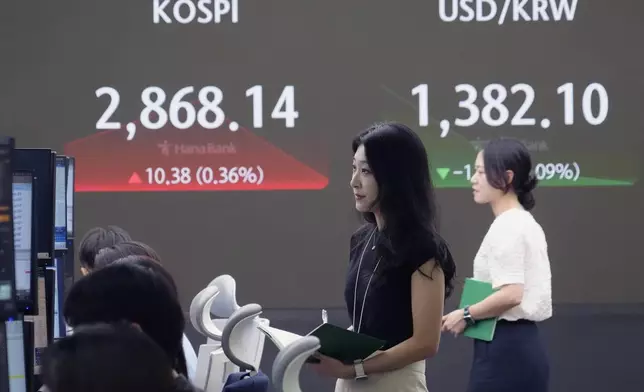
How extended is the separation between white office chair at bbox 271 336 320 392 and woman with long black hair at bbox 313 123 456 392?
0.36 meters

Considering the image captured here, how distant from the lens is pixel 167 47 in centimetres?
522

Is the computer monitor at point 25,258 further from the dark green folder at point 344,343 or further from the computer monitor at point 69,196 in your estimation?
the computer monitor at point 69,196

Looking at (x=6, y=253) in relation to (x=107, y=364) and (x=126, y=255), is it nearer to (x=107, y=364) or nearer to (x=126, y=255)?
(x=107, y=364)

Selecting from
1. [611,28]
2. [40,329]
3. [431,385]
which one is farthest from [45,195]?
[611,28]

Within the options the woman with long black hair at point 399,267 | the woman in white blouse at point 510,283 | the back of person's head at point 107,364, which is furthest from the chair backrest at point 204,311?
the back of person's head at point 107,364

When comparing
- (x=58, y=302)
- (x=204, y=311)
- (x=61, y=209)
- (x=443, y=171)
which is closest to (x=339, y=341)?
(x=204, y=311)

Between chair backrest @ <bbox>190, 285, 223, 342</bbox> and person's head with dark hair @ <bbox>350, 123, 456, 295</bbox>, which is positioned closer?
person's head with dark hair @ <bbox>350, 123, 456, 295</bbox>

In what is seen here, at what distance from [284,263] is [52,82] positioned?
1.52m

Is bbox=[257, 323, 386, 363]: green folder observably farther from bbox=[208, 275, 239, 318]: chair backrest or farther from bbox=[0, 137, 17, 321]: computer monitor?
bbox=[208, 275, 239, 318]: chair backrest

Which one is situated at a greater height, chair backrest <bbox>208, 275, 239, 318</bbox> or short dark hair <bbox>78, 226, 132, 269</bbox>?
short dark hair <bbox>78, 226, 132, 269</bbox>

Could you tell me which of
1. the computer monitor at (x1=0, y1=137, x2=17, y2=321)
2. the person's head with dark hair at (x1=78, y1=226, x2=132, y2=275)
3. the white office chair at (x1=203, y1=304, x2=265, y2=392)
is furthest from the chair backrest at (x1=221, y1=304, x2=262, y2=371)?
the person's head with dark hair at (x1=78, y1=226, x2=132, y2=275)

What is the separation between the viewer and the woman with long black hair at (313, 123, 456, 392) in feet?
7.82

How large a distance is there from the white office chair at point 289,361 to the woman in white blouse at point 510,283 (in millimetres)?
1243

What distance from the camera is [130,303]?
1668 mm
